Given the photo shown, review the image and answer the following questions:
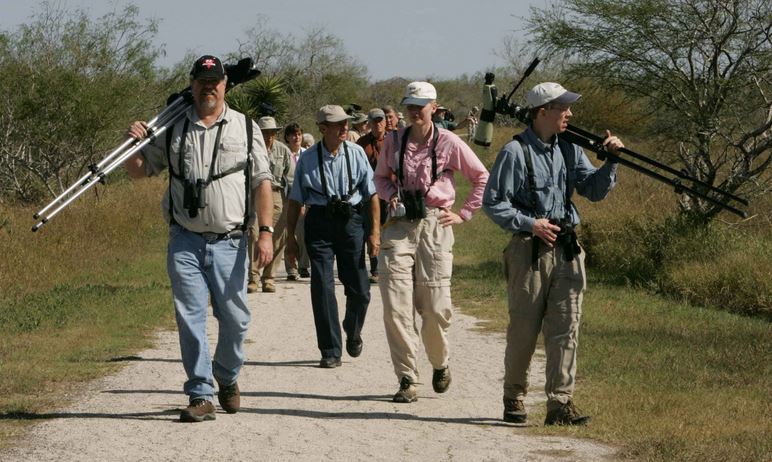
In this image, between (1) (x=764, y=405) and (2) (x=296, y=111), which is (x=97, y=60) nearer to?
(1) (x=764, y=405)

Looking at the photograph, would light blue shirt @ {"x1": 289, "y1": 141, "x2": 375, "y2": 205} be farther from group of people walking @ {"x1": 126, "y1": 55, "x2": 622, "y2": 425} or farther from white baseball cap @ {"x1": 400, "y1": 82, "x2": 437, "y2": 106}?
group of people walking @ {"x1": 126, "y1": 55, "x2": 622, "y2": 425}

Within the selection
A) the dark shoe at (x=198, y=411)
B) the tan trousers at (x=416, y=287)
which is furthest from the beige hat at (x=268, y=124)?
the dark shoe at (x=198, y=411)

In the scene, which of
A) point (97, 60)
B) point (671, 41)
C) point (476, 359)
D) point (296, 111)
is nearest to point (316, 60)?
point (296, 111)

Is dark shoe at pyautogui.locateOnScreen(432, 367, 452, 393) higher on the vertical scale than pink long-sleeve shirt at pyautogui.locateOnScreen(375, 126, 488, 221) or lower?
lower

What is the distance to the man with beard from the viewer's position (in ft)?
25.1

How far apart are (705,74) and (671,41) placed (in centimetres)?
57

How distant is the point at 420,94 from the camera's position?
8.68 meters

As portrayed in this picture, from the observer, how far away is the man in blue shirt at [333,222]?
404 inches

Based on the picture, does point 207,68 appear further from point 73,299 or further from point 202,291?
point 73,299

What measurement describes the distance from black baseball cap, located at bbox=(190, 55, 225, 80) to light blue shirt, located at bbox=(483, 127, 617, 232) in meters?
1.65

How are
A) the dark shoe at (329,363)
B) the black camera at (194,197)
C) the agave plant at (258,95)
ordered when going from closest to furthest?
1. the black camera at (194,197)
2. the dark shoe at (329,363)
3. the agave plant at (258,95)

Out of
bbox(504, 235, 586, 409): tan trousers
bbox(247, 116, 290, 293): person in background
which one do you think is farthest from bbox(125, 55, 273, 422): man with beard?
bbox(247, 116, 290, 293): person in background

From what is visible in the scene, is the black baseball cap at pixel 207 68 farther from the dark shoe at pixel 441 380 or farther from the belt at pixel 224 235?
the dark shoe at pixel 441 380

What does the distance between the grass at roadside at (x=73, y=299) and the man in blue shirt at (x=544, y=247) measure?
286 centimetres
